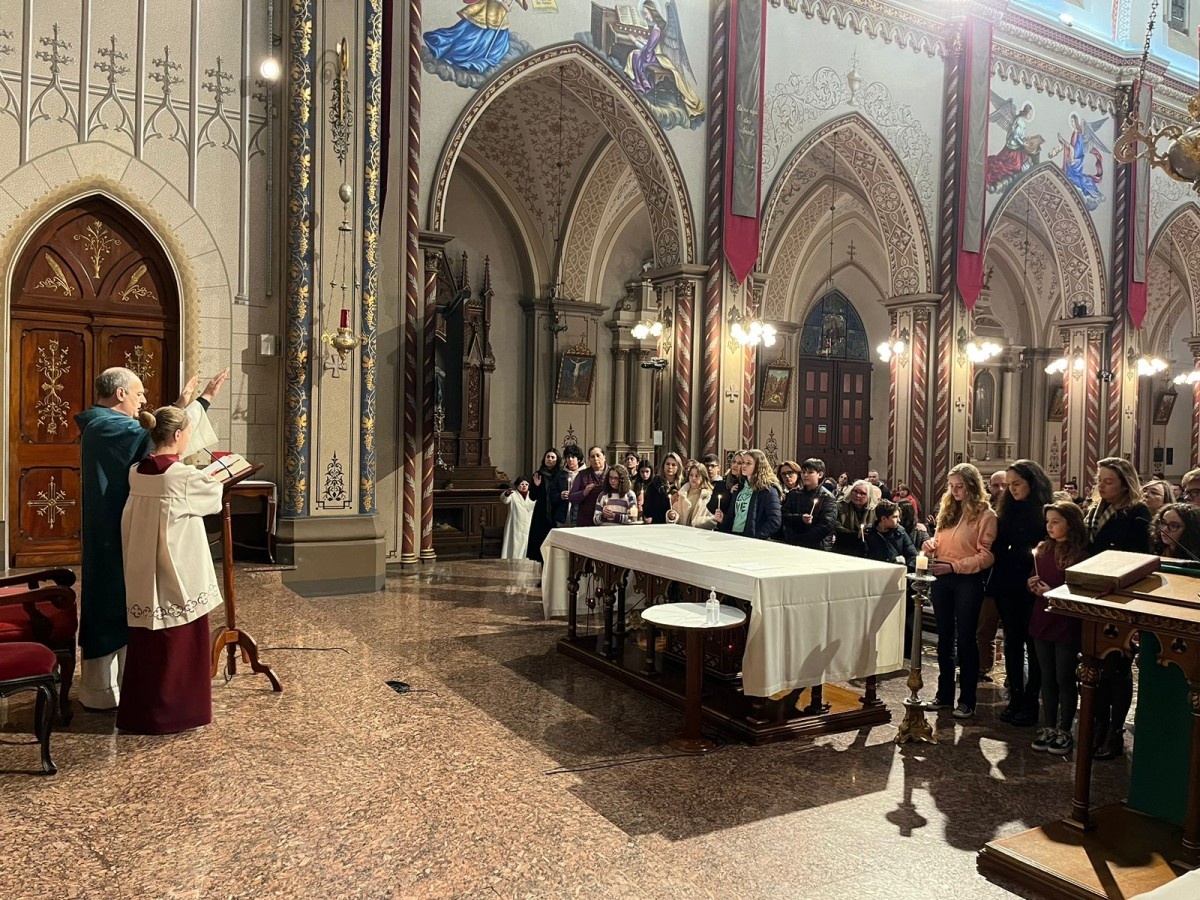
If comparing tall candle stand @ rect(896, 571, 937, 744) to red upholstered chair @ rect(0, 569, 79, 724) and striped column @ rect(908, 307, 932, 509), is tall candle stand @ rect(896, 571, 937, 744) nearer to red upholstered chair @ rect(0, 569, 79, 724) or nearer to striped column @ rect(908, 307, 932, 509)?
red upholstered chair @ rect(0, 569, 79, 724)

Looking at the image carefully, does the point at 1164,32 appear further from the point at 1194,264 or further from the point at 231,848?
the point at 231,848

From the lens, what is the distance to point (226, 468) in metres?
4.30

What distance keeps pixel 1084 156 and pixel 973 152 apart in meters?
3.08

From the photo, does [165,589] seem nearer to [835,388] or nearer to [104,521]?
[104,521]

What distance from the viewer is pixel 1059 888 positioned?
3.12m

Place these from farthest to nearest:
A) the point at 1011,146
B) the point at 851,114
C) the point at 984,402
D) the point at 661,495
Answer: the point at 984,402, the point at 1011,146, the point at 851,114, the point at 661,495

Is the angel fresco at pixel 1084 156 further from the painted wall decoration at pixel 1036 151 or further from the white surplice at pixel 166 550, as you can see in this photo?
the white surplice at pixel 166 550

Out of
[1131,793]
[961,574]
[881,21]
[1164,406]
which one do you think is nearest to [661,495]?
[961,574]

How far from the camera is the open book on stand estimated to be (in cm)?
421

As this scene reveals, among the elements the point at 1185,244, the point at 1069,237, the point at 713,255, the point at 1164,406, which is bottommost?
the point at 1164,406

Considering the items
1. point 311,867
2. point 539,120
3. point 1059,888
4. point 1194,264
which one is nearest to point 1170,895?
point 1059,888

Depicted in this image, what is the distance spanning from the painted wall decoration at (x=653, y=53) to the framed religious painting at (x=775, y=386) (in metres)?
6.82

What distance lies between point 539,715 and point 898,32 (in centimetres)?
1160

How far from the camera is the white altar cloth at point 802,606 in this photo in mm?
4621
